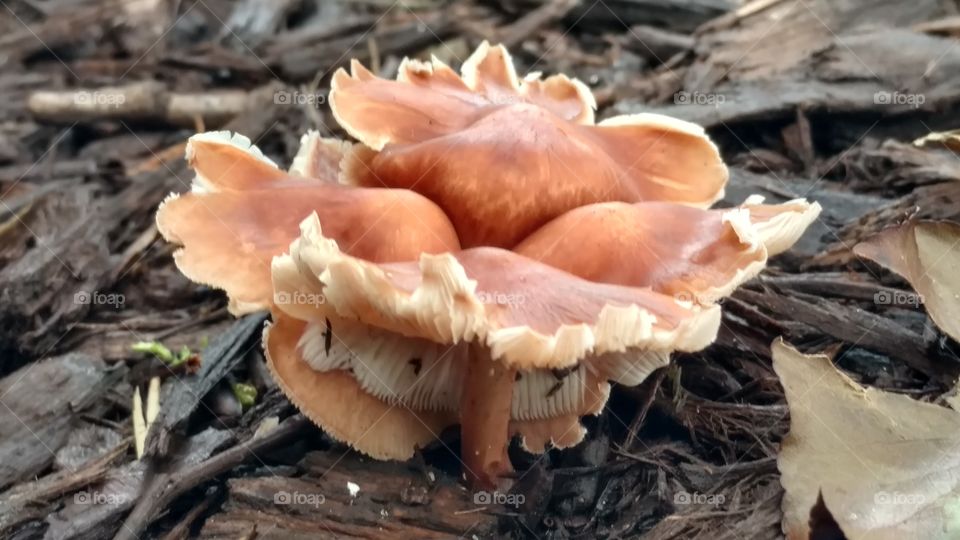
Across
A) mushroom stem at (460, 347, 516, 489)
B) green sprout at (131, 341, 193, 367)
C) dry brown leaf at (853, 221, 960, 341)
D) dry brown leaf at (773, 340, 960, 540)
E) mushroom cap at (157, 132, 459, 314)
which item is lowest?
green sprout at (131, 341, 193, 367)

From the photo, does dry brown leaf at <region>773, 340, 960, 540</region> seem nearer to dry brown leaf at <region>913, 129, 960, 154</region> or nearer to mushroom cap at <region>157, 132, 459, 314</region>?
mushroom cap at <region>157, 132, 459, 314</region>

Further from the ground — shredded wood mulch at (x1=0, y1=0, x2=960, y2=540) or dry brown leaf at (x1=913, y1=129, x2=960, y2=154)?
dry brown leaf at (x1=913, y1=129, x2=960, y2=154)

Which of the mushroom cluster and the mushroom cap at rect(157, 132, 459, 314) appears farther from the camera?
the mushroom cap at rect(157, 132, 459, 314)

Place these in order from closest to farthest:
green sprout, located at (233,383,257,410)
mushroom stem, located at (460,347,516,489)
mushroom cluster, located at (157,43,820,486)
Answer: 1. mushroom cluster, located at (157,43,820,486)
2. mushroom stem, located at (460,347,516,489)
3. green sprout, located at (233,383,257,410)

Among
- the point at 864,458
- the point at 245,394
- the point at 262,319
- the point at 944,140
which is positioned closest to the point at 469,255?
the point at 864,458

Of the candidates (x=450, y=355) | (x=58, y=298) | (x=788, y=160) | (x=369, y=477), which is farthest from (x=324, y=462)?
(x=788, y=160)

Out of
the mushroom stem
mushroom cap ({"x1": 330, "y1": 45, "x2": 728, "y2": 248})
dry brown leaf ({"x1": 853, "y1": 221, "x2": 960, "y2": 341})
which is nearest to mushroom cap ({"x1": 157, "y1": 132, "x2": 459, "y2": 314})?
mushroom cap ({"x1": 330, "y1": 45, "x2": 728, "y2": 248})
